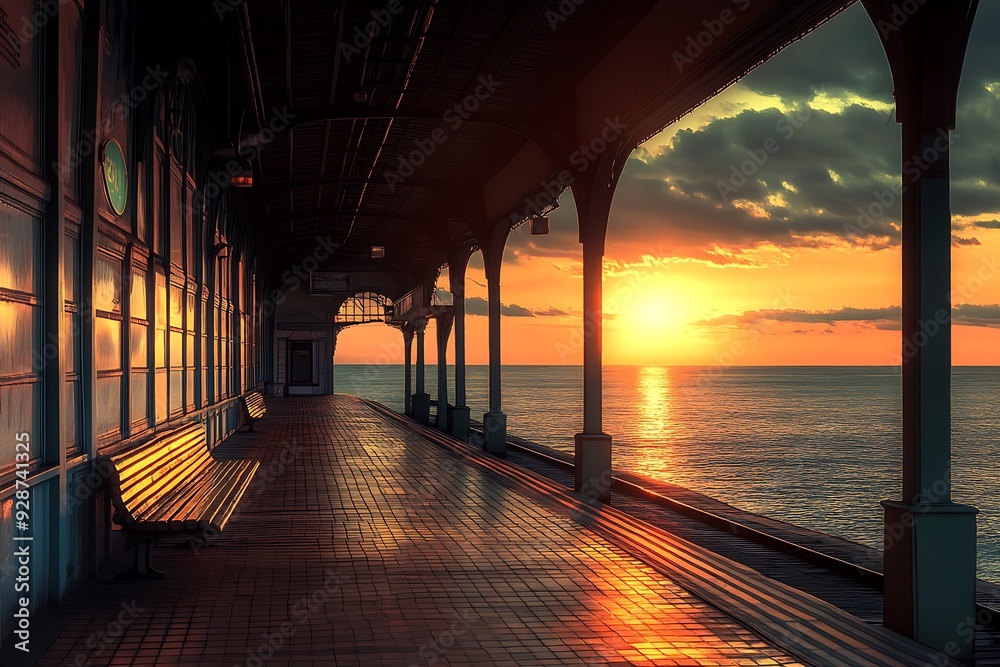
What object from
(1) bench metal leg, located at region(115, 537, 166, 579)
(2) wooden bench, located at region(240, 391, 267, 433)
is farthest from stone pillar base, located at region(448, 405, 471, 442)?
(1) bench metal leg, located at region(115, 537, 166, 579)

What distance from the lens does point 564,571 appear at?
5.78m

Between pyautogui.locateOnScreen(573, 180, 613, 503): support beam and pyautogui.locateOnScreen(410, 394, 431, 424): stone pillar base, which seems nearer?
pyautogui.locateOnScreen(573, 180, 613, 503): support beam

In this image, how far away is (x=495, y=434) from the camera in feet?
53.1

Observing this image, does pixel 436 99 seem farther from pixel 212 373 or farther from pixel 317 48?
pixel 212 373

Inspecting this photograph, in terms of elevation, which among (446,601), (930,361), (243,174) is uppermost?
(243,174)

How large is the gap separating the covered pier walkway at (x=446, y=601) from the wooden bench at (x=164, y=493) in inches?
12.6

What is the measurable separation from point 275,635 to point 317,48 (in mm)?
6472

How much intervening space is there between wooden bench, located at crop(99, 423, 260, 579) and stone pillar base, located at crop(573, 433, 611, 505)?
410 cm

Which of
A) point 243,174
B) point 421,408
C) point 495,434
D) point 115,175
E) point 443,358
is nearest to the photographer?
point 115,175

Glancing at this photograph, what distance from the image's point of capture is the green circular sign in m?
5.82

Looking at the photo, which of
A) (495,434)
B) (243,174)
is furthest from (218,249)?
(495,434)

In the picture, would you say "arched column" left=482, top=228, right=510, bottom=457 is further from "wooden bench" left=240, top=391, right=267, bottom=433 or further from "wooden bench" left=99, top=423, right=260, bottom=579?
"wooden bench" left=99, top=423, right=260, bottom=579

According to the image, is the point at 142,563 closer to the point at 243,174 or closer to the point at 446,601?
the point at 446,601

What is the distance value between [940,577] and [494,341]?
11.6 metres
